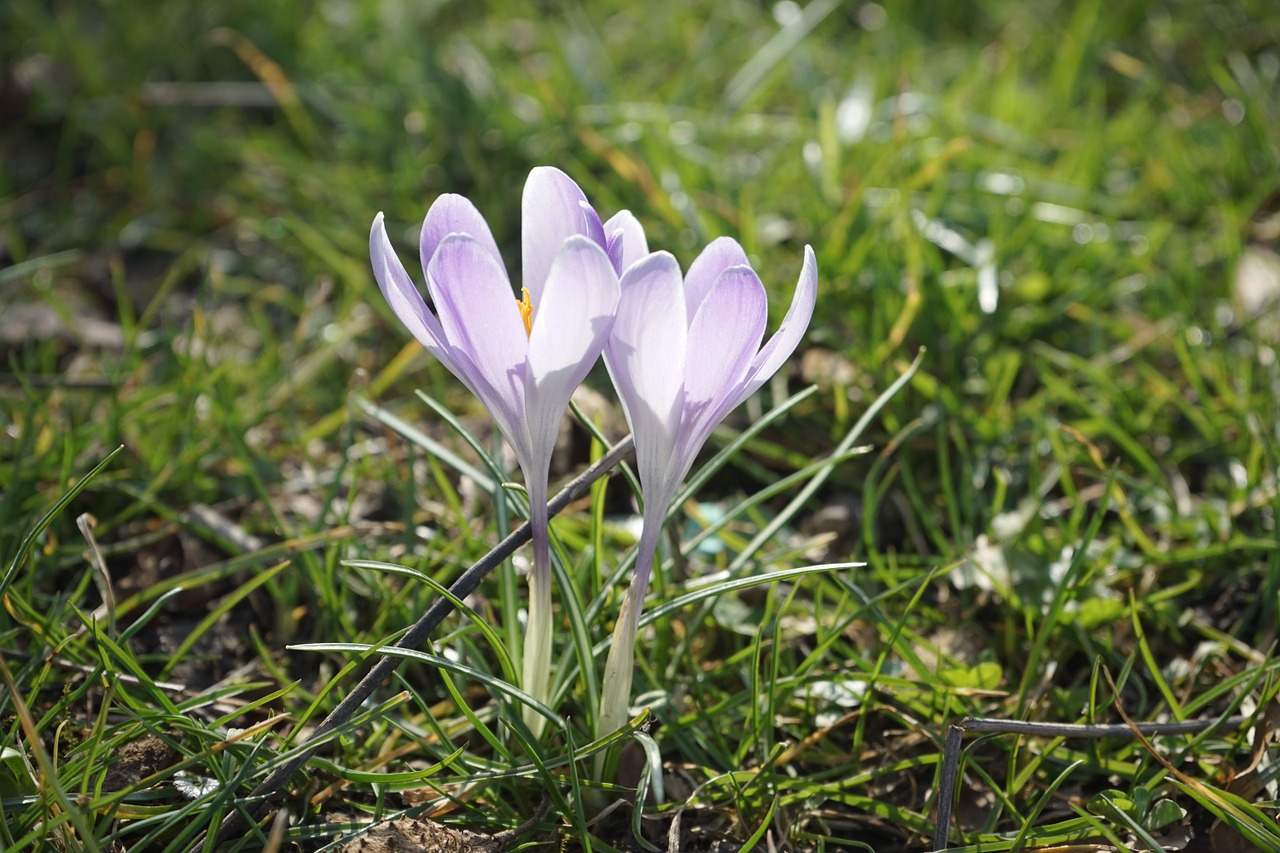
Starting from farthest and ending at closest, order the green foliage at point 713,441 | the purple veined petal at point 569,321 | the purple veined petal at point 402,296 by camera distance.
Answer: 1. the green foliage at point 713,441
2. the purple veined petal at point 402,296
3. the purple veined petal at point 569,321

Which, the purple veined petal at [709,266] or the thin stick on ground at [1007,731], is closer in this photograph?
the purple veined petal at [709,266]

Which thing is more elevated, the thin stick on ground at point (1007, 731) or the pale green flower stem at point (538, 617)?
the pale green flower stem at point (538, 617)

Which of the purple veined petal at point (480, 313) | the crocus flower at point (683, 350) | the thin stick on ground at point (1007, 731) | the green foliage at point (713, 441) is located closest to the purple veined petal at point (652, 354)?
the crocus flower at point (683, 350)

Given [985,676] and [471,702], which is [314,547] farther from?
[985,676]

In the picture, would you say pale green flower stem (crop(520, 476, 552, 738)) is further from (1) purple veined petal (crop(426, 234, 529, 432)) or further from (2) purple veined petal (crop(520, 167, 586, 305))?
(2) purple veined petal (crop(520, 167, 586, 305))

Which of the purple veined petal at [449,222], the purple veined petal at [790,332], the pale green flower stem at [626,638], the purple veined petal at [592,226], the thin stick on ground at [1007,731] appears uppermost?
the purple veined petal at [449,222]

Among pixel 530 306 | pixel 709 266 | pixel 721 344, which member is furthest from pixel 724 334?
pixel 530 306

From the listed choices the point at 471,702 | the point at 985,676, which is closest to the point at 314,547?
the point at 471,702

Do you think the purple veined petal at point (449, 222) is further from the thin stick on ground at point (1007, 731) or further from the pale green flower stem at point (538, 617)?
the thin stick on ground at point (1007, 731)
